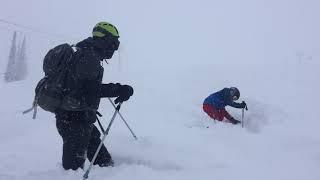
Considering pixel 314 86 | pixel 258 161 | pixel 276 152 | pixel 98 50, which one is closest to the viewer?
pixel 98 50

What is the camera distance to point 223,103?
12.3 m

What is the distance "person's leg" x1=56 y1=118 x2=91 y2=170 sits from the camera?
5.98 meters

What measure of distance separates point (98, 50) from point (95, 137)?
149cm

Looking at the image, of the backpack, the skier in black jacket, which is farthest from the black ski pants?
the backpack

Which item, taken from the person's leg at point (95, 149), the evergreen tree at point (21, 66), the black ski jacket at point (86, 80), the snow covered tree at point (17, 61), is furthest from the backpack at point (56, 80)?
the evergreen tree at point (21, 66)

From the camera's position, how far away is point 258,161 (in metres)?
7.73

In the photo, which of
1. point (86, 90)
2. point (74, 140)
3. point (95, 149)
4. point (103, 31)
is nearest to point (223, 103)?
point (95, 149)

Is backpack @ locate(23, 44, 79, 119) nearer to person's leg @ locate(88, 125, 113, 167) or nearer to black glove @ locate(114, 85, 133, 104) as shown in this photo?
black glove @ locate(114, 85, 133, 104)

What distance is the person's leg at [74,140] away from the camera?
19.6ft

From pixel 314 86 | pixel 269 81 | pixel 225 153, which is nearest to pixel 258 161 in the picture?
pixel 225 153

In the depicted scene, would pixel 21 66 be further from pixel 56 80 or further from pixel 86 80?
pixel 86 80

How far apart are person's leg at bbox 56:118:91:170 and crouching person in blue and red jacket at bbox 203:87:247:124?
22.2 ft

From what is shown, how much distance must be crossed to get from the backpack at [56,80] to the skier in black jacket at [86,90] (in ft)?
0.26

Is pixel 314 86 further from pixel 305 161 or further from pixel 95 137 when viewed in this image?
pixel 95 137
